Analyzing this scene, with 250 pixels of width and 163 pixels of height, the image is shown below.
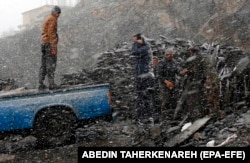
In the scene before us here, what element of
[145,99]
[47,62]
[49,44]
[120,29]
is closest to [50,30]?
[49,44]

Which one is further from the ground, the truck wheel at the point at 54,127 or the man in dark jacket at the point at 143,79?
the man in dark jacket at the point at 143,79

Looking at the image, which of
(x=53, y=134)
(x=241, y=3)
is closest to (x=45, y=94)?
(x=53, y=134)

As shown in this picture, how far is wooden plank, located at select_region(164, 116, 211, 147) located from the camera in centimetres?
712

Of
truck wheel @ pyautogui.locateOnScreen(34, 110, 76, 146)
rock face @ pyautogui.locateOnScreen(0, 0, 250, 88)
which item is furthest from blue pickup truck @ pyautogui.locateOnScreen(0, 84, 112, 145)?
rock face @ pyautogui.locateOnScreen(0, 0, 250, 88)

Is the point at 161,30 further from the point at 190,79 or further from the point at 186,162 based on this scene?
the point at 186,162

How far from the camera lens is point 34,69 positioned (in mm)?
22422

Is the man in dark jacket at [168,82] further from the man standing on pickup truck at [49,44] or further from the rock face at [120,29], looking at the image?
the rock face at [120,29]

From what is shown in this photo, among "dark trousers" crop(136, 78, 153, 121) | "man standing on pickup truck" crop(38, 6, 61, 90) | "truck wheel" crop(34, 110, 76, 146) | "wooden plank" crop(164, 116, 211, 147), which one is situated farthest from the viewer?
"man standing on pickup truck" crop(38, 6, 61, 90)

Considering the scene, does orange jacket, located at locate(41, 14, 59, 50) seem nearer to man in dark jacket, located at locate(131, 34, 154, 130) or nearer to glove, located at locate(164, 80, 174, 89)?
man in dark jacket, located at locate(131, 34, 154, 130)

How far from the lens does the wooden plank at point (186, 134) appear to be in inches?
280

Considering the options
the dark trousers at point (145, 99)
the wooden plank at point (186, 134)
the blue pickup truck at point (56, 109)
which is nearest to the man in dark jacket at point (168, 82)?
the dark trousers at point (145, 99)

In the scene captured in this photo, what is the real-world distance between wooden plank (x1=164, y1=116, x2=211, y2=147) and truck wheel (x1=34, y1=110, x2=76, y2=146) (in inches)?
83.8

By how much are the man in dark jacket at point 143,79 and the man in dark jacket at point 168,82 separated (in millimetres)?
1976

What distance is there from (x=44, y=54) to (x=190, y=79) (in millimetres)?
3522
